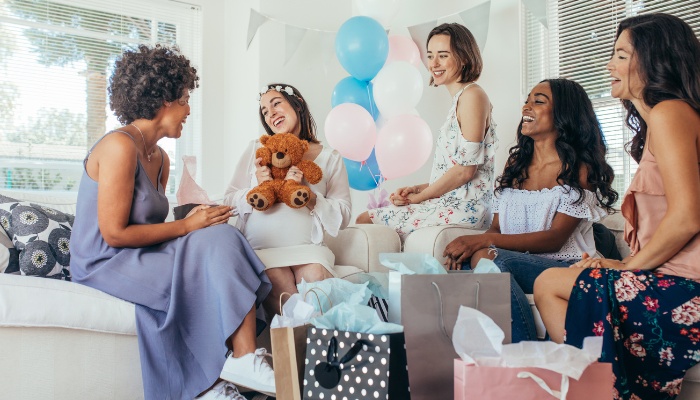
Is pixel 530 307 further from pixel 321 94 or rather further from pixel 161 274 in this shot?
pixel 321 94

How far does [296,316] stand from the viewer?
1505mm

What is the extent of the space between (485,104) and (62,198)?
1697mm

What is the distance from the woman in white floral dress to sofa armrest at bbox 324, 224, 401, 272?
5.3 inches

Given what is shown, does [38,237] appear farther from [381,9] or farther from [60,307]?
[381,9]

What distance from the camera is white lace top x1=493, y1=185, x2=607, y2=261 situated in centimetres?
215

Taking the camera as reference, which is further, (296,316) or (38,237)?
(38,237)

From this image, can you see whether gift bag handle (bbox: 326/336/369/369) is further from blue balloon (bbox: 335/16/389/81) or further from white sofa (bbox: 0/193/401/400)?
blue balloon (bbox: 335/16/389/81)

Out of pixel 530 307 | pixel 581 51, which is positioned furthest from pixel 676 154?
pixel 581 51

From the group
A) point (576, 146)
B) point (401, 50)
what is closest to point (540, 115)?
point (576, 146)

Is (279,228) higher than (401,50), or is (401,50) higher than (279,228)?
(401,50)

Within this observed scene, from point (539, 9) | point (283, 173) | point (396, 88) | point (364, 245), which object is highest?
point (539, 9)

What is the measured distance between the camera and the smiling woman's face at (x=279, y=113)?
248 cm

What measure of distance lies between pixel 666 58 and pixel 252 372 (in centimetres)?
135

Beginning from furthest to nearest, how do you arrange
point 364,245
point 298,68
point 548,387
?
point 298,68 → point 364,245 → point 548,387
